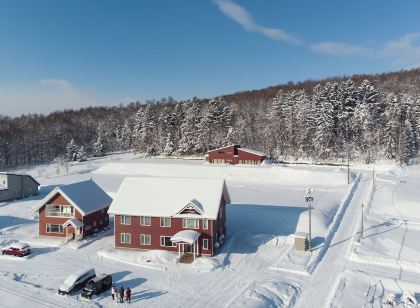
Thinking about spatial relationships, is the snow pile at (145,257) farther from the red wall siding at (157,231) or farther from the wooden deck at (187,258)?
the red wall siding at (157,231)

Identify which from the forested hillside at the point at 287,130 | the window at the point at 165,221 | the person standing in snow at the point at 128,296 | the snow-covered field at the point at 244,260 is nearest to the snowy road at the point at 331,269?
the snow-covered field at the point at 244,260

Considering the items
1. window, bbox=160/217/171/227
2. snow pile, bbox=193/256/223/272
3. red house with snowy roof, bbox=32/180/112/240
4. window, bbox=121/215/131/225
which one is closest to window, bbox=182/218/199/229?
window, bbox=160/217/171/227

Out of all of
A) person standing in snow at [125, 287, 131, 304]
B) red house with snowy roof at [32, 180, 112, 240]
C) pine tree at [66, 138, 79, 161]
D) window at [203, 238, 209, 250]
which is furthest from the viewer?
pine tree at [66, 138, 79, 161]

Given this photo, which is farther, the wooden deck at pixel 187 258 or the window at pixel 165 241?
the window at pixel 165 241

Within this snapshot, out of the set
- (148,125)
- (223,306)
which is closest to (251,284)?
(223,306)

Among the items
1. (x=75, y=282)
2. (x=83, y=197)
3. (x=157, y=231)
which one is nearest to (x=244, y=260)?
(x=157, y=231)

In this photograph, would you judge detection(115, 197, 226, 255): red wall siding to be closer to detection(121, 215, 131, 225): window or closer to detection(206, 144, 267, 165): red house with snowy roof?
detection(121, 215, 131, 225): window
